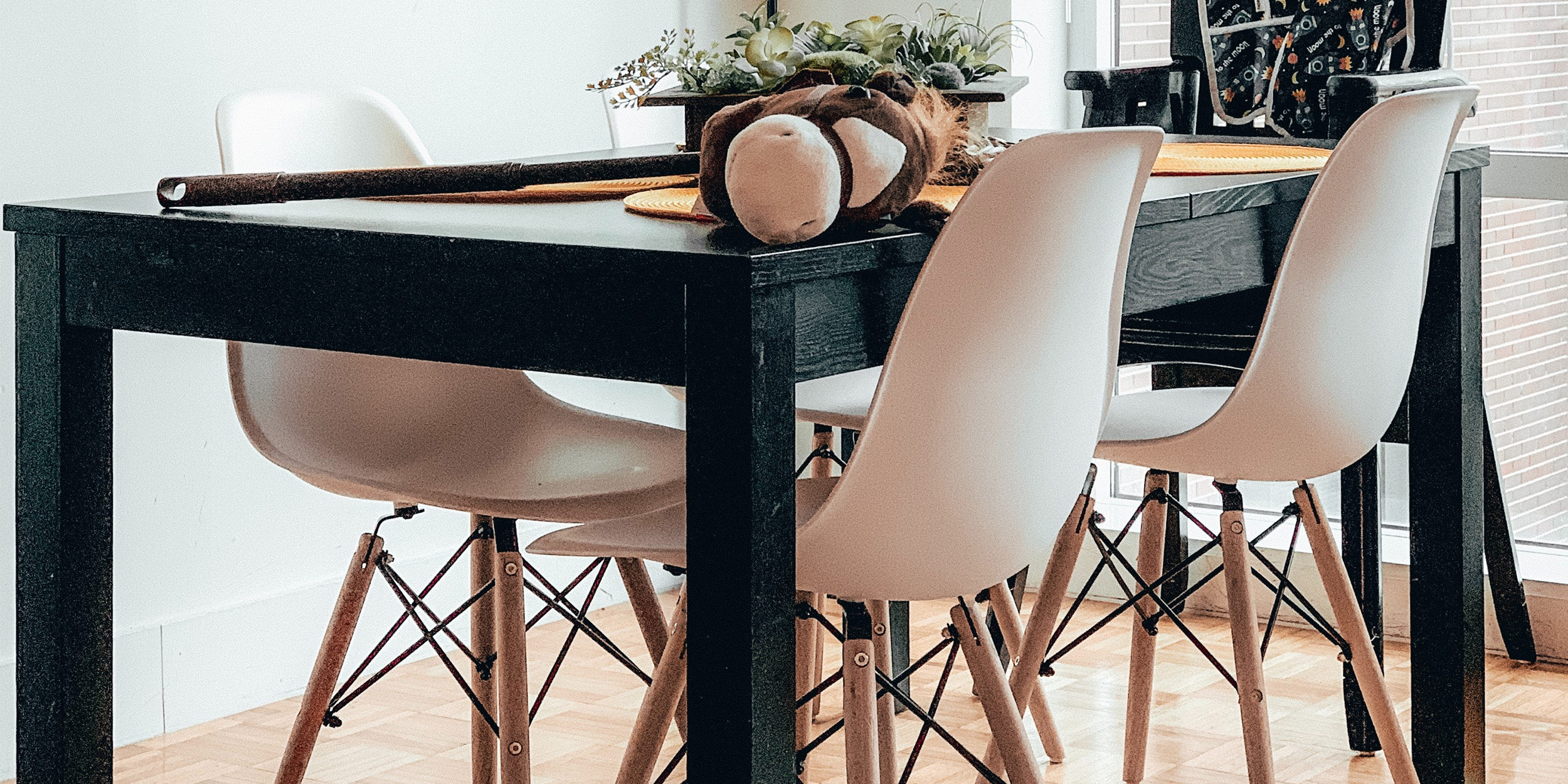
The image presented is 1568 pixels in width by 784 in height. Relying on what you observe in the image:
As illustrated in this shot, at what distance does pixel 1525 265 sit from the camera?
323 cm

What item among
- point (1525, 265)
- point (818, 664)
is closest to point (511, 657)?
point (818, 664)

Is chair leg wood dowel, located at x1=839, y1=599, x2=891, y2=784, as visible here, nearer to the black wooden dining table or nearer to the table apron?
the black wooden dining table

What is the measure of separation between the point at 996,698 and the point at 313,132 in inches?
43.2

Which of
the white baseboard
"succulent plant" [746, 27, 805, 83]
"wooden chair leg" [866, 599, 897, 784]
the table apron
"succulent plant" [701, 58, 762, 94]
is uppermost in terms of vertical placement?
"succulent plant" [746, 27, 805, 83]

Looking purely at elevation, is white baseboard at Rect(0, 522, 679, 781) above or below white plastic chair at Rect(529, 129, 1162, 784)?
below

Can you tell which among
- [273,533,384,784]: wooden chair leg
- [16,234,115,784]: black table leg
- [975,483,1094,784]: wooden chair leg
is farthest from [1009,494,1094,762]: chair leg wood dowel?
[16,234,115,784]: black table leg

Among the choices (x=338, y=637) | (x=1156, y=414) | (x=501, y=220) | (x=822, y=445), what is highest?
(x=501, y=220)

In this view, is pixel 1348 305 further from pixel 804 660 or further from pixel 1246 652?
pixel 804 660

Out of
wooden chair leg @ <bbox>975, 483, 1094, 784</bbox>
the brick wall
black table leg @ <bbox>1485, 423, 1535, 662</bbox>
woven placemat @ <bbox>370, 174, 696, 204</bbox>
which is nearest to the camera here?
woven placemat @ <bbox>370, 174, 696, 204</bbox>

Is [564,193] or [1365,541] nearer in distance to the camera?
[564,193]

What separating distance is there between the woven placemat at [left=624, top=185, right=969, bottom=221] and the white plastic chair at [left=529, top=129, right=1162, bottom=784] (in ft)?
0.39

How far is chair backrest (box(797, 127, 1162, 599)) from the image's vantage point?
1443 mm

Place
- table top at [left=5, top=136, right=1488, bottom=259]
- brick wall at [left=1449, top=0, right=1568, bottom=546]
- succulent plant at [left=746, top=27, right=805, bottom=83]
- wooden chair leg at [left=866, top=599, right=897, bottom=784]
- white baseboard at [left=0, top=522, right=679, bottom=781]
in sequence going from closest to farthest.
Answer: table top at [left=5, top=136, right=1488, bottom=259] → succulent plant at [left=746, top=27, right=805, bottom=83] → wooden chair leg at [left=866, top=599, right=897, bottom=784] → white baseboard at [left=0, top=522, right=679, bottom=781] → brick wall at [left=1449, top=0, right=1568, bottom=546]

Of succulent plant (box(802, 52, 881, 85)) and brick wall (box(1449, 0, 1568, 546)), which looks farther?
brick wall (box(1449, 0, 1568, 546))
